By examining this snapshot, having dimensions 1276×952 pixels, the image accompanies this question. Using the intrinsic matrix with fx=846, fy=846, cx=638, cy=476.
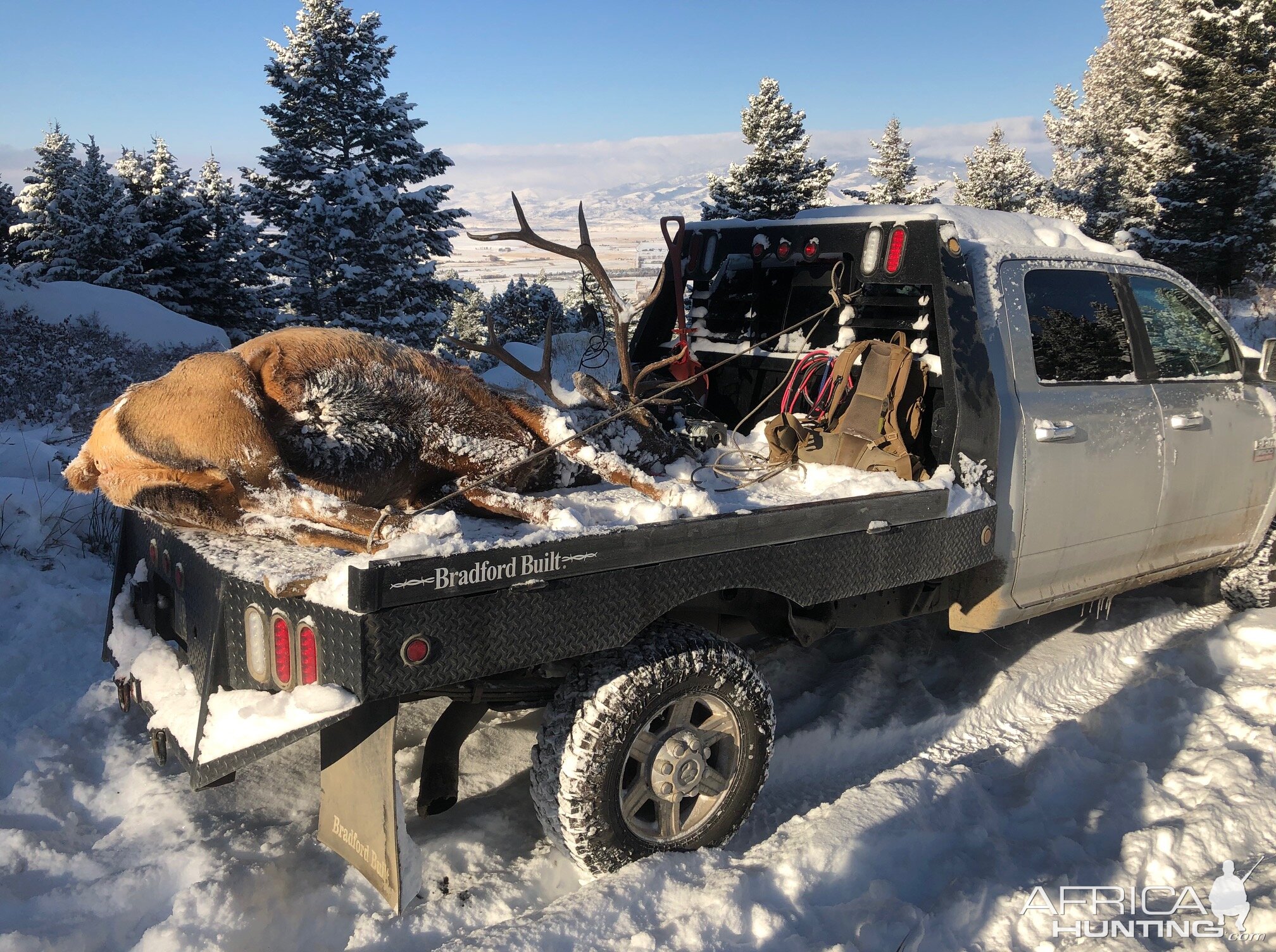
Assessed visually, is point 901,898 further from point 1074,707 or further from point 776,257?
point 776,257

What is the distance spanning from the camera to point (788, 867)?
2.57m

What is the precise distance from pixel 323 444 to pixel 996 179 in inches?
1704

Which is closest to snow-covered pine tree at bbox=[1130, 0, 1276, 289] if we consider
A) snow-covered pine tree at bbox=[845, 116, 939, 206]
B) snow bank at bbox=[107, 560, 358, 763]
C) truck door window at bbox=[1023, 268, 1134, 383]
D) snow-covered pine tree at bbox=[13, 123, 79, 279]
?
snow-covered pine tree at bbox=[845, 116, 939, 206]

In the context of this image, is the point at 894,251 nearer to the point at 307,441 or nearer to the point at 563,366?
the point at 307,441

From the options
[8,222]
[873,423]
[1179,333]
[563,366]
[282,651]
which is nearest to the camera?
[282,651]

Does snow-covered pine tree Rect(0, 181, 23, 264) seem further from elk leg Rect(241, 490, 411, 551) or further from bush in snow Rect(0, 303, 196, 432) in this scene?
elk leg Rect(241, 490, 411, 551)

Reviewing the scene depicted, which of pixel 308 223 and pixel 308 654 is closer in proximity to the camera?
pixel 308 654

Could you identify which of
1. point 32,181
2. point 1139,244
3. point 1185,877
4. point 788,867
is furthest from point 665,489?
point 32,181

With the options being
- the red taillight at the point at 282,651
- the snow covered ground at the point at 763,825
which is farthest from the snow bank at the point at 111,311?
the red taillight at the point at 282,651

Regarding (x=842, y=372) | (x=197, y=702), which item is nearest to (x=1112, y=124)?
(x=842, y=372)

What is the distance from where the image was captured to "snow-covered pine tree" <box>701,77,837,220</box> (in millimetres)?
23594

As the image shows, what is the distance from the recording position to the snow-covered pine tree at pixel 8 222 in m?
25.2

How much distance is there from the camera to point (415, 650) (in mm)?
2127

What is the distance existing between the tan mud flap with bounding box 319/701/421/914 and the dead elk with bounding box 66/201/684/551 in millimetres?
486
